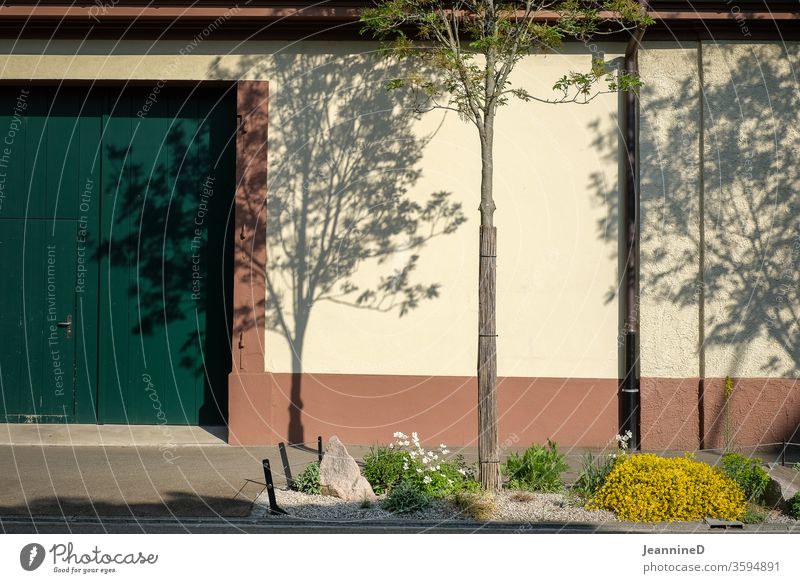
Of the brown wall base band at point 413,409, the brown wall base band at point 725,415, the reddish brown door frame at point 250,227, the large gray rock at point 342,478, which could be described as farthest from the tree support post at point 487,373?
the reddish brown door frame at point 250,227

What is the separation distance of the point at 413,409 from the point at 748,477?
14.4 feet

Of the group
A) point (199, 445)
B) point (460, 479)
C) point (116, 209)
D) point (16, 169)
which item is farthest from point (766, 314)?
point (16, 169)

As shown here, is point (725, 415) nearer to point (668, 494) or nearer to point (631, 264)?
point (631, 264)

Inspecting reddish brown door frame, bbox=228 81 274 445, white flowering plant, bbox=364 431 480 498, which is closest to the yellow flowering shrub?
white flowering plant, bbox=364 431 480 498

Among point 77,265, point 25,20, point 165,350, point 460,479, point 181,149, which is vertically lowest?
point 460,479

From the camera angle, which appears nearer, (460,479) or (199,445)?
(460,479)

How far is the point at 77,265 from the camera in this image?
39.9 ft

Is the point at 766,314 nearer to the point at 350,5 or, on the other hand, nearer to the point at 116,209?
the point at 350,5

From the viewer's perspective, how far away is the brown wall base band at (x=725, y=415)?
36.6 ft

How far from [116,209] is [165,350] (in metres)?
1.98

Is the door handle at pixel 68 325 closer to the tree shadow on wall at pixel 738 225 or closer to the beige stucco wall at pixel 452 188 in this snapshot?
the beige stucco wall at pixel 452 188

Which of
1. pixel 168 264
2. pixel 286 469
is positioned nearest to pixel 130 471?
pixel 286 469

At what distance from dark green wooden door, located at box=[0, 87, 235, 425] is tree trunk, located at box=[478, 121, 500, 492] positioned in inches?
186

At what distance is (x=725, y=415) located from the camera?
11.1 m
